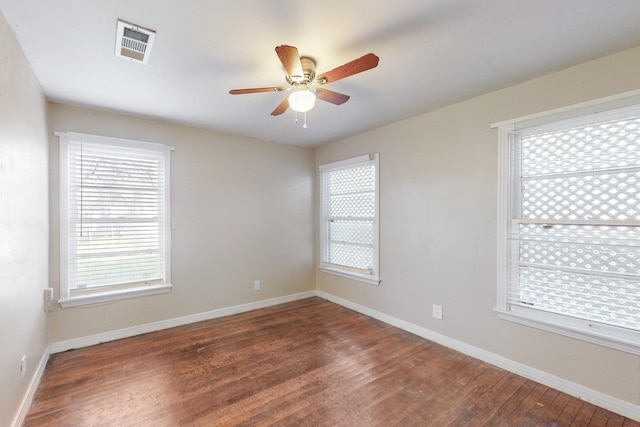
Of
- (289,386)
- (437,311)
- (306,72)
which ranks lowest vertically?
(289,386)

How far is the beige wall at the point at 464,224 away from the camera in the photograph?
197cm

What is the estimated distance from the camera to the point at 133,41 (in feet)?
5.70

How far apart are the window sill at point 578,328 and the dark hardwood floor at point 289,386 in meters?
0.44

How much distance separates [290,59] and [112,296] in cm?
296

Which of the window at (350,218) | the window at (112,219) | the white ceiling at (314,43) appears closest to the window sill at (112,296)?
the window at (112,219)

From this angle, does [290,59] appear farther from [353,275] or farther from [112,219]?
[353,275]

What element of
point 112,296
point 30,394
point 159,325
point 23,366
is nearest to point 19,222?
point 23,366

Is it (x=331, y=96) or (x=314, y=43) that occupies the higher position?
(x=314, y=43)

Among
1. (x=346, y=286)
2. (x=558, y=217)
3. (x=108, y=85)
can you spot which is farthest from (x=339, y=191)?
(x=108, y=85)

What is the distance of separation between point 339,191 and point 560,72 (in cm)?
267

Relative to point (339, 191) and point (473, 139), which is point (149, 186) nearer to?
point (339, 191)

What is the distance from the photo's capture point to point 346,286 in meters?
4.01

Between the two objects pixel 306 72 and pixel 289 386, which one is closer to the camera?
pixel 306 72

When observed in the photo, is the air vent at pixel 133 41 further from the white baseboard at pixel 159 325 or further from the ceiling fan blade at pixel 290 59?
the white baseboard at pixel 159 325
